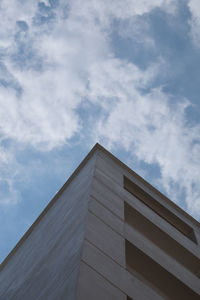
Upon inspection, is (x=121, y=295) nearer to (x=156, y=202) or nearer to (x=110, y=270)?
(x=110, y=270)

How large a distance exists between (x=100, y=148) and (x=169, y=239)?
6421 mm

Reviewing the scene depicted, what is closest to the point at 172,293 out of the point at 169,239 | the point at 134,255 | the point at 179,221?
the point at 134,255

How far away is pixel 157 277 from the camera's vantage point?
1237cm

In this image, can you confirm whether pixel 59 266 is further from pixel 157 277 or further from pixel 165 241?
pixel 165 241

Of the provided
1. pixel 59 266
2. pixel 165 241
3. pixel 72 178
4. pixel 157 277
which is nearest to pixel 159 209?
pixel 165 241

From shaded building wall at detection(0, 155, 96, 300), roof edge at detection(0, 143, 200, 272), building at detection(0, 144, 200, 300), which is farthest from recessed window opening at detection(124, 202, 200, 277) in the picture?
roof edge at detection(0, 143, 200, 272)

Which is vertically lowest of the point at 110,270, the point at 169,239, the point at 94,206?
the point at 110,270

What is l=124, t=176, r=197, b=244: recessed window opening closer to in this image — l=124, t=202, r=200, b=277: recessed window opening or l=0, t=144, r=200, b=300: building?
l=0, t=144, r=200, b=300: building

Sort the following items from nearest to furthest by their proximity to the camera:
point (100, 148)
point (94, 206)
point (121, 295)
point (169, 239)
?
point (121, 295), point (94, 206), point (169, 239), point (100, 148)

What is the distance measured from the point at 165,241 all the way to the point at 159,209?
14.1 feet

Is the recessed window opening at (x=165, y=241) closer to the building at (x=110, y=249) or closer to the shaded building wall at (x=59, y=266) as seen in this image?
the building at (x=110, y=249)

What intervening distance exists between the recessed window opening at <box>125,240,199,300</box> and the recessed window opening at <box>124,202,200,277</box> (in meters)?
3.18

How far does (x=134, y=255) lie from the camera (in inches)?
480

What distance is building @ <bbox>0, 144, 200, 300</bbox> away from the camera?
28.1 feet
